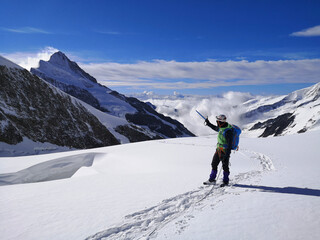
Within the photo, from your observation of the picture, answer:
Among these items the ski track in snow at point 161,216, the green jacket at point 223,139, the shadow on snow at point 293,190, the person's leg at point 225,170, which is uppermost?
the green jacket at point 223,139

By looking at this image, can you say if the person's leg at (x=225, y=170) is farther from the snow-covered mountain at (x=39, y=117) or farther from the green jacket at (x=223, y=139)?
the snow-covered mountain at (x=39, y=117)

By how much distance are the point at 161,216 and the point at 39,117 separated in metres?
58.6

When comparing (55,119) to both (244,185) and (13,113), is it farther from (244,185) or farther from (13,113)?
(244,185)

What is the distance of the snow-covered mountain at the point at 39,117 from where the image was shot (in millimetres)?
46031

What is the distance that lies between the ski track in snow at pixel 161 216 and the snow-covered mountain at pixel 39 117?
1694 inches

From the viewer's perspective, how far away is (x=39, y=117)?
55.1 metres

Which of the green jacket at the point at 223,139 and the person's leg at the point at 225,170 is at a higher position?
the green jacket at the point at 223,139

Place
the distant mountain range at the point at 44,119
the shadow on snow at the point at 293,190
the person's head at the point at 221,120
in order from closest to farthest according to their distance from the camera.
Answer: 1. the shadow on snow at the point at 293,190
2. the person's head at the point at 221,120
3. the distant mountain range at the point at 44,119

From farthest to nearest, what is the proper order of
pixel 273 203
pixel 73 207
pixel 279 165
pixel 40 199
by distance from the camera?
pixel 279 165 < pixel 40 199 < pixel 73 207 < pixel 273 203

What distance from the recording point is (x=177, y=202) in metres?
7.07

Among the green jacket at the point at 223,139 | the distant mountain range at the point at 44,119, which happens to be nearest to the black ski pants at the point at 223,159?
the green jacket at the point at 223,139

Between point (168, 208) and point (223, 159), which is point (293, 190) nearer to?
point (223, 159)

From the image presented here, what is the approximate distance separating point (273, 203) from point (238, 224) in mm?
1950

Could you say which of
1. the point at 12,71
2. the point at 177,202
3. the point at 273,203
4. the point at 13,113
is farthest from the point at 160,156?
the point at 12,71
